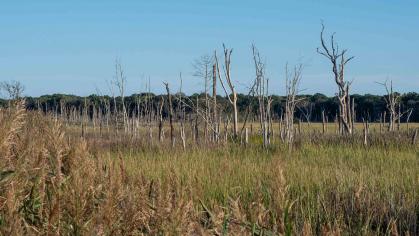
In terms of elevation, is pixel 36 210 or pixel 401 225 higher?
pixel 36 210

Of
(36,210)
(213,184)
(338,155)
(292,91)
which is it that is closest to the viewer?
(36,210)

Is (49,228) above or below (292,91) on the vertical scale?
below

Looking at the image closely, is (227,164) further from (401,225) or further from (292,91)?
(292,91)

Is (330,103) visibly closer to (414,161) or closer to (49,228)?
(414,161)

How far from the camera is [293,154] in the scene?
9977 mm

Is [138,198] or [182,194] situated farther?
[138,198]

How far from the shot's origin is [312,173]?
6.83 metres

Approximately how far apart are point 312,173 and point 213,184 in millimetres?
1385

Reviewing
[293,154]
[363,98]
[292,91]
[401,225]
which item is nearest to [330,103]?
[363,98]

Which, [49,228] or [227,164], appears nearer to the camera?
[49,228]

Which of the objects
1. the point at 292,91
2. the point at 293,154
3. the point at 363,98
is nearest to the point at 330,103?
the point at 363,98

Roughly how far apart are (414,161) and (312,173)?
258cm

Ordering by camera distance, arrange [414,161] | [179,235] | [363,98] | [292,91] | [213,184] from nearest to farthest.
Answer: [179,235] → [213,184] → [414,161] → [292,91] → [363,98]

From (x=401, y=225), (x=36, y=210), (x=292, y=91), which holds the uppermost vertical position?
(x=292, y=91)
